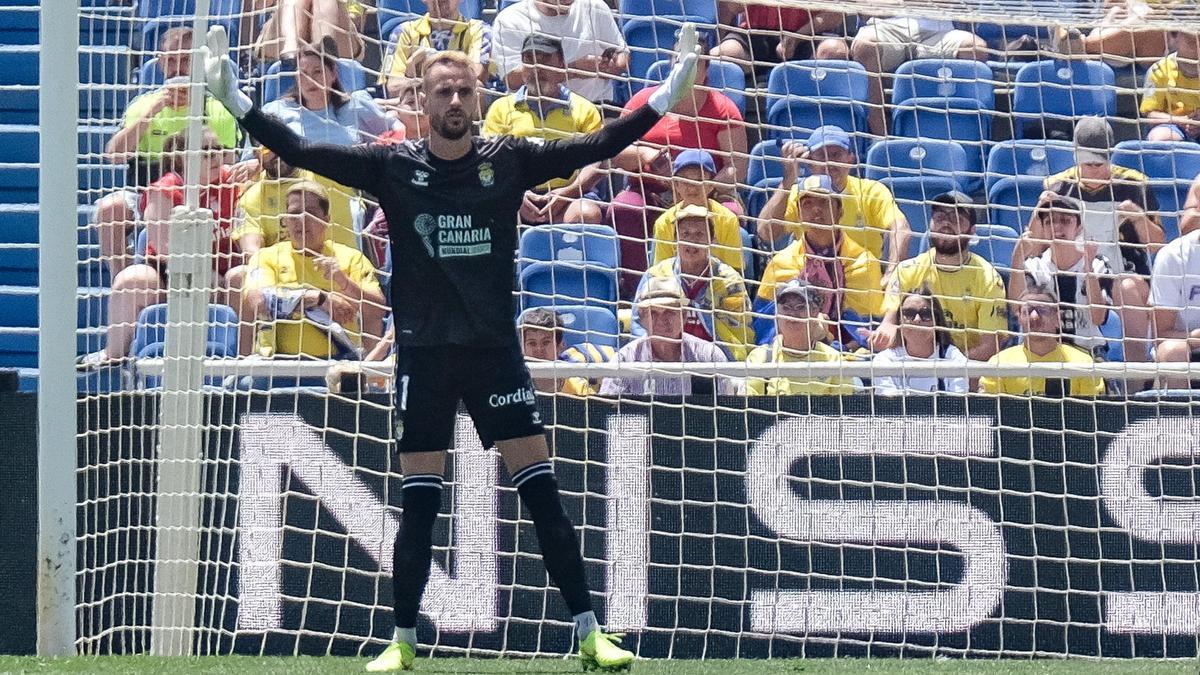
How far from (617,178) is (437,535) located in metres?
1.96

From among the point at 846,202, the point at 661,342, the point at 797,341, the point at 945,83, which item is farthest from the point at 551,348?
the point at 945,83

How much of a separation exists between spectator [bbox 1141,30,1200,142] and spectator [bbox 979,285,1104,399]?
139 cm

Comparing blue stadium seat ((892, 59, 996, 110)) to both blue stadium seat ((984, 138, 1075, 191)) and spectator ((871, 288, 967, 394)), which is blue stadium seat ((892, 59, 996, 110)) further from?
spectator ((871, 288, 967, 394))

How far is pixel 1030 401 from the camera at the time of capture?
5.61m

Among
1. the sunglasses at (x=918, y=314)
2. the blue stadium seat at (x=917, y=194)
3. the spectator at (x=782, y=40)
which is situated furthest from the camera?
the spectator at (x=782, y=40)

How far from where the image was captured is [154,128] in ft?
19.9

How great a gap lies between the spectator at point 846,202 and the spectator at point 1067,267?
50 cm

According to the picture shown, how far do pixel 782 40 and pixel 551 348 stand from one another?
1859 mm

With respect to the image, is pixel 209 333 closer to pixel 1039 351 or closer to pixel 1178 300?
pixel 1039 351

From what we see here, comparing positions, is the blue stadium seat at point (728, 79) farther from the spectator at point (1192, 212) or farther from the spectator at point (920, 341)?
the spectator at point (1192, 212)

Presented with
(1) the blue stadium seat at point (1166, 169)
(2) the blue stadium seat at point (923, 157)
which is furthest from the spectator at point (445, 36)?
(1) the blue stadium seat at point (1166, 169)

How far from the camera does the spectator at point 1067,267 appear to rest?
6230 millimetres

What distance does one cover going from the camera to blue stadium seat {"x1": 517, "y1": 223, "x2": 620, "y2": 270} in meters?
6.34

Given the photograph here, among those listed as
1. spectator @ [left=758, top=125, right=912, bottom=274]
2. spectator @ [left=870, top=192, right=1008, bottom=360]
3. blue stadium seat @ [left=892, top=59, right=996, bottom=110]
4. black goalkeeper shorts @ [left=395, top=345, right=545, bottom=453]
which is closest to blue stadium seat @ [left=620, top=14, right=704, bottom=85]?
spectator @ [left=758, top=125, right=912, bottom=274]
